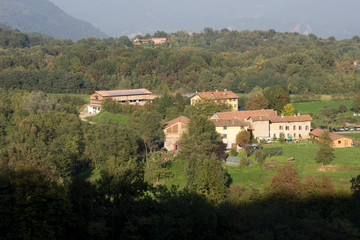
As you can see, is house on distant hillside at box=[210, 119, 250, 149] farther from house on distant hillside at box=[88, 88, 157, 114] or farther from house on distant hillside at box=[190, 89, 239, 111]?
house on distant hillside at box=[88, 88, 157, 114]

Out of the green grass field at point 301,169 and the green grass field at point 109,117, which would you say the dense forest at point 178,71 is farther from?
the green grass field at point 301,169

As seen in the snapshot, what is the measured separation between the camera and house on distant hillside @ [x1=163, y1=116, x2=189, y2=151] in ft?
104

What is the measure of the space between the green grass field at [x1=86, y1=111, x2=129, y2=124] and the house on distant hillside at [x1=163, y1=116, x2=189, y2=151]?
276 inches

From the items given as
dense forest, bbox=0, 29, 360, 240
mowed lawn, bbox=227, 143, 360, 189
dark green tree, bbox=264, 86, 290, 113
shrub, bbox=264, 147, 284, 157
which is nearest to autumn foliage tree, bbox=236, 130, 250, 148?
shrub, bbox=264, 147, 284, 157

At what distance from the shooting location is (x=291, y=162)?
25375mm

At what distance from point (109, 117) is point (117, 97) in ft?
19.8

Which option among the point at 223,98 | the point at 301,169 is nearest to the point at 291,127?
the point at 301,169

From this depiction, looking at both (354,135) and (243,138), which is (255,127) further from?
(354,135)

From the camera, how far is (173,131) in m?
32.4

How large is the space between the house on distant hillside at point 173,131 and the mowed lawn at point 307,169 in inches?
279

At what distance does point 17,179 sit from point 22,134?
1664 centimetres

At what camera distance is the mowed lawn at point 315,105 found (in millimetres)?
44278

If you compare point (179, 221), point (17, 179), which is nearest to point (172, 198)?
point (179, 221)

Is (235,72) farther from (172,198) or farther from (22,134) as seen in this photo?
(172,198)
